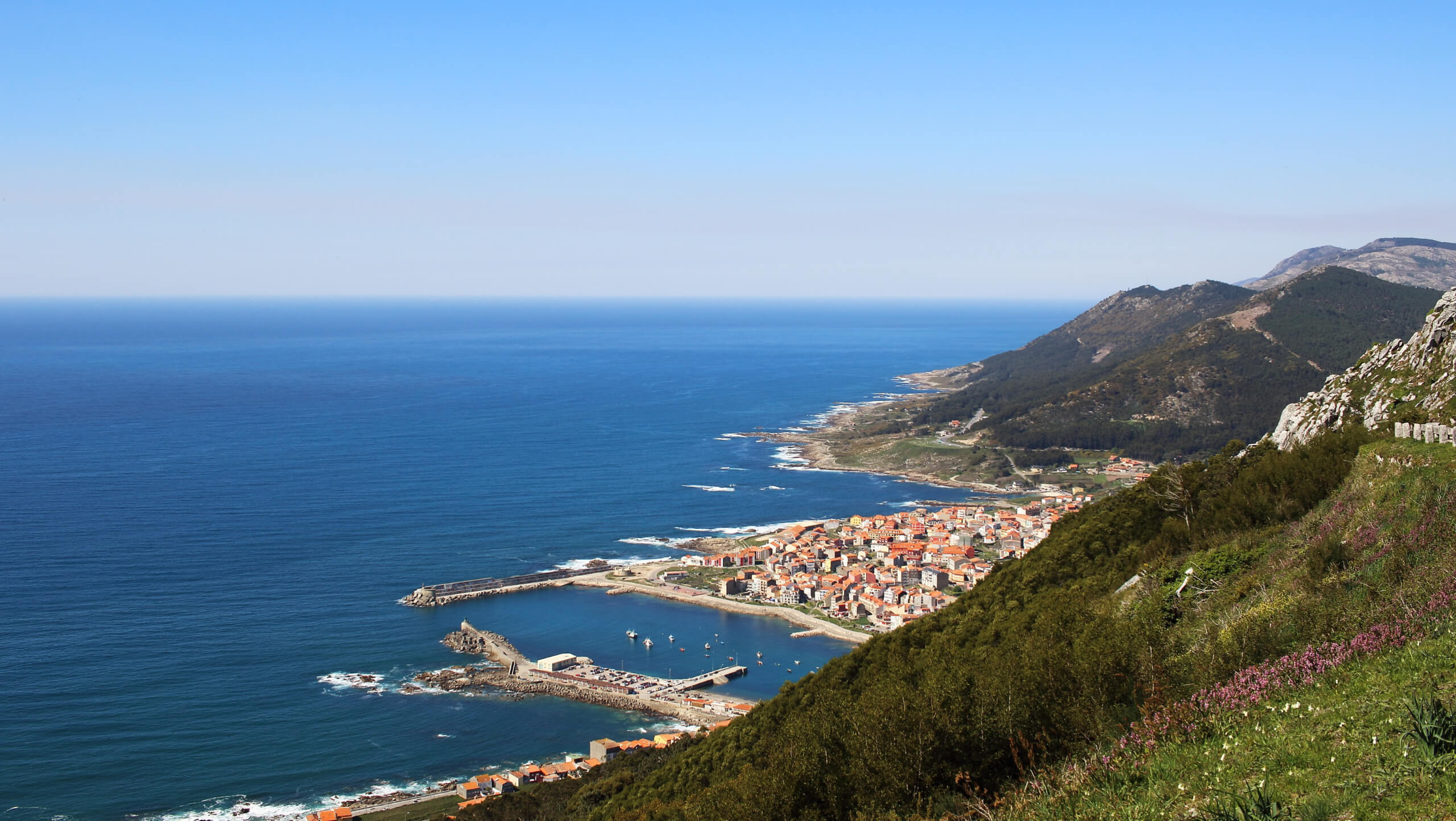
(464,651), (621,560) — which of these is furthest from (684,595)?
(464,651)

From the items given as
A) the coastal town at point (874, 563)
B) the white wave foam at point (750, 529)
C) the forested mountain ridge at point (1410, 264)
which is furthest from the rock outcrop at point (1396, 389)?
the forested mountain ridge at point (1410, 264)

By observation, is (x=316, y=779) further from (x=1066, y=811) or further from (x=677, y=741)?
(x=1066, y=811)

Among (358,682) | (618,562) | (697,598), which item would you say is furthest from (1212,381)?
(358,682)

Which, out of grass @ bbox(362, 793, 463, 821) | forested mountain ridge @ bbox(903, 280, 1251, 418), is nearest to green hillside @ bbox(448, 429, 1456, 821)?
grass @ bbox(362, 793, 463, 821)

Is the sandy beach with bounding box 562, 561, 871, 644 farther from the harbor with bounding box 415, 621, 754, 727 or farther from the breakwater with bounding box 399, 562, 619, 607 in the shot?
the harbor with bounding box 415, 621, 754, 727

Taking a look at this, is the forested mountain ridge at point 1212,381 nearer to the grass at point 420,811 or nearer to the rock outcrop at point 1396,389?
the rock outcrop at point 1396,389

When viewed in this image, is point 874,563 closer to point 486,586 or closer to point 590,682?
point 590,682
